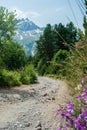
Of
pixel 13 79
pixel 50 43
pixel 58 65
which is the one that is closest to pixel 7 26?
pixel 13 79

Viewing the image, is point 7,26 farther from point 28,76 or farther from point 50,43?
point 50,43

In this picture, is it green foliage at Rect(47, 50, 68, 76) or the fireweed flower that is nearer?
the fireweed flower

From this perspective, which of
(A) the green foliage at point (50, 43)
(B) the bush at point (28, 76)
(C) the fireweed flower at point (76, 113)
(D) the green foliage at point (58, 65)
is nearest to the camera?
(C) the fireweed flower at point (76, 113)

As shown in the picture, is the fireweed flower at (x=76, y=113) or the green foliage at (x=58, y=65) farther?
the green foliage at (x=58, y=65)

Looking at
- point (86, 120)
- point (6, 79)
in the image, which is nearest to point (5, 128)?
point (86, 120)

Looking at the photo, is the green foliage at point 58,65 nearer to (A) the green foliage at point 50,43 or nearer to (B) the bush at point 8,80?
(B) the bush at point 8,80

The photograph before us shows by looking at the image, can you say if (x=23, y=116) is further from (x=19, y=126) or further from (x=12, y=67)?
(x=12, y=67)

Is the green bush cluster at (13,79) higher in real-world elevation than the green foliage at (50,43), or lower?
lower

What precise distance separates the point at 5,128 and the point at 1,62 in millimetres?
16954

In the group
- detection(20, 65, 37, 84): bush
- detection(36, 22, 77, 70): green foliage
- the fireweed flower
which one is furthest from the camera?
detection(36, 22, 77, 70): green foliage

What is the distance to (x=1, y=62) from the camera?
989 inches

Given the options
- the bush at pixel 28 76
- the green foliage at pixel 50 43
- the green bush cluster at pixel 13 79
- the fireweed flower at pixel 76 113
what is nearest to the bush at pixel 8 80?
the green bush cluster at pixel 13 79

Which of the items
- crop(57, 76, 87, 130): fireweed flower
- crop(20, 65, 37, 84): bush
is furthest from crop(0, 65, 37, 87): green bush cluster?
crop(57, 76, 87, 130): fireweed flower

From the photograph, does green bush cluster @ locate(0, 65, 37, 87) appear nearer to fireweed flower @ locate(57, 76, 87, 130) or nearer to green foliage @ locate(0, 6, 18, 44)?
green foliage @ locate(0, 6, 18, 44)
